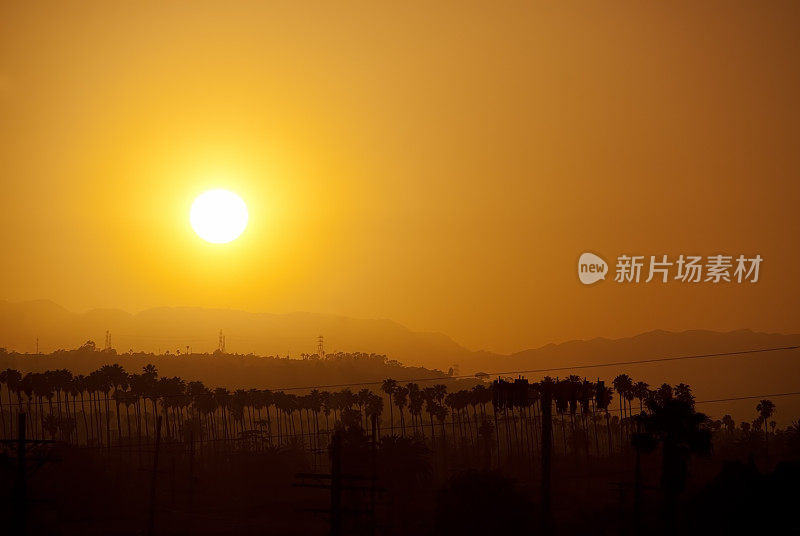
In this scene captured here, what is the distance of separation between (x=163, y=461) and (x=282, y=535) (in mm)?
81760

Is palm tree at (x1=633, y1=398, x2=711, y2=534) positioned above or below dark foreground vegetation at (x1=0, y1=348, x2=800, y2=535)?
above

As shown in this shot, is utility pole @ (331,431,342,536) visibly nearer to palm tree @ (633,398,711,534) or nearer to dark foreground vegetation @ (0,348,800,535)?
dark foreground vegetation @ (0,348,800,535)

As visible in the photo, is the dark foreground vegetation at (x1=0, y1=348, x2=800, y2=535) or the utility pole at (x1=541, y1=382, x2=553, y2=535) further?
the dark foreground vegetation at (x1=0, y1=348, x2=800, y2=535)

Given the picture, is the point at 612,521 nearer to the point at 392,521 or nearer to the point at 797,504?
the point at 392,521

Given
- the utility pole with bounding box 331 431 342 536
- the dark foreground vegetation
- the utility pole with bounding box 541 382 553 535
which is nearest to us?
the utility pole with bounding box 541 382 553 535

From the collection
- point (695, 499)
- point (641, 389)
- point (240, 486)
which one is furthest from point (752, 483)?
point (641, 389)

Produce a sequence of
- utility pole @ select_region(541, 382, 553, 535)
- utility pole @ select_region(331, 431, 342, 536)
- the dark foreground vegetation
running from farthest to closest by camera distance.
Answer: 1. the dark foreground vegetation
2. utility pole @ select_region(331, 431, 342, 536)
3. utility pole @ select_region(541, 382, 553, 535)

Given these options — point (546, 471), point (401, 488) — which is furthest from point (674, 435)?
→ point (401, 488)

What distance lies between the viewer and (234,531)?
118688 mm

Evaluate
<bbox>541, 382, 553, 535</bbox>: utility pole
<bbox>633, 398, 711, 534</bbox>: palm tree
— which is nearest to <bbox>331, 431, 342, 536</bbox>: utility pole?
<bbox>541, 382, 553, 535</bbox>: utility pole

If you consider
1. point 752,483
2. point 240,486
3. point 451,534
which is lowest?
point 240,486

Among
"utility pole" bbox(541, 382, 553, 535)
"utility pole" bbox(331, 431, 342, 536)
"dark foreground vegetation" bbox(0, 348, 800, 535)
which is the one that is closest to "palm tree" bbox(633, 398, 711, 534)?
"dark foreground vegetation" bbox(0, 348, 800, 535)

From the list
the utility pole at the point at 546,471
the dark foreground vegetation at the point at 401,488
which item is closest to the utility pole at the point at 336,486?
the dark foreground vegetation at the point at 401,488

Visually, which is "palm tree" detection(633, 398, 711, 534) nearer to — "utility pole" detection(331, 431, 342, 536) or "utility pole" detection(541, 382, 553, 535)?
"utility pole" detection(541, 382, 553, 535)
